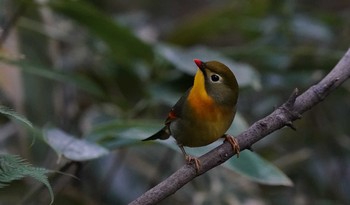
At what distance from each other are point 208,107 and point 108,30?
83 centimetres

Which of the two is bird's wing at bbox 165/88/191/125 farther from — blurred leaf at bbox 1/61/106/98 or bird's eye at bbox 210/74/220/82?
blurred leaf at bbox 1/61/106/98

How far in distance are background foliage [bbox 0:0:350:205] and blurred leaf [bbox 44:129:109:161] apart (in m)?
0.33

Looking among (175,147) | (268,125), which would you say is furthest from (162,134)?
(268,125)

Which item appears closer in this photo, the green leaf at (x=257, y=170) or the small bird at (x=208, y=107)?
the small bird at (x=208, y=107)

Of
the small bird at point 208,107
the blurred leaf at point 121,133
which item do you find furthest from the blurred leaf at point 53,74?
the small bird at point 208,107

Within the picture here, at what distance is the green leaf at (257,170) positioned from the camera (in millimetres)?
1561

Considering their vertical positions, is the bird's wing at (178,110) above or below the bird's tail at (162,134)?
above

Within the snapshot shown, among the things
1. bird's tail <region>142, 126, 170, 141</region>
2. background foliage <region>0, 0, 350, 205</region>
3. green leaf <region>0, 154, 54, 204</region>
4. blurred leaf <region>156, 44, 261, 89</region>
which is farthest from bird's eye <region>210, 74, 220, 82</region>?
blurred leaf <region>156, 44, 261, 89</region>

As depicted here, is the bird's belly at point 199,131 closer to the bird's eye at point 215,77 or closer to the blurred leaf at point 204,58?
the bird's eye at point 215,77

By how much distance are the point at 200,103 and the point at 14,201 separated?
3.02 ft

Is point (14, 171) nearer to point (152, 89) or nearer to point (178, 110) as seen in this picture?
point (178, 110)

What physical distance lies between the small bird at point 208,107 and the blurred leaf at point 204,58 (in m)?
0.59

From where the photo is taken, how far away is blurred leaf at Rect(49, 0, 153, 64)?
2.07 meters

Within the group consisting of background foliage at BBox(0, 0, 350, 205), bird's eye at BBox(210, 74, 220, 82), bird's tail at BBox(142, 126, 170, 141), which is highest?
bird's eye at BBox(210, 74, 220, 82)
